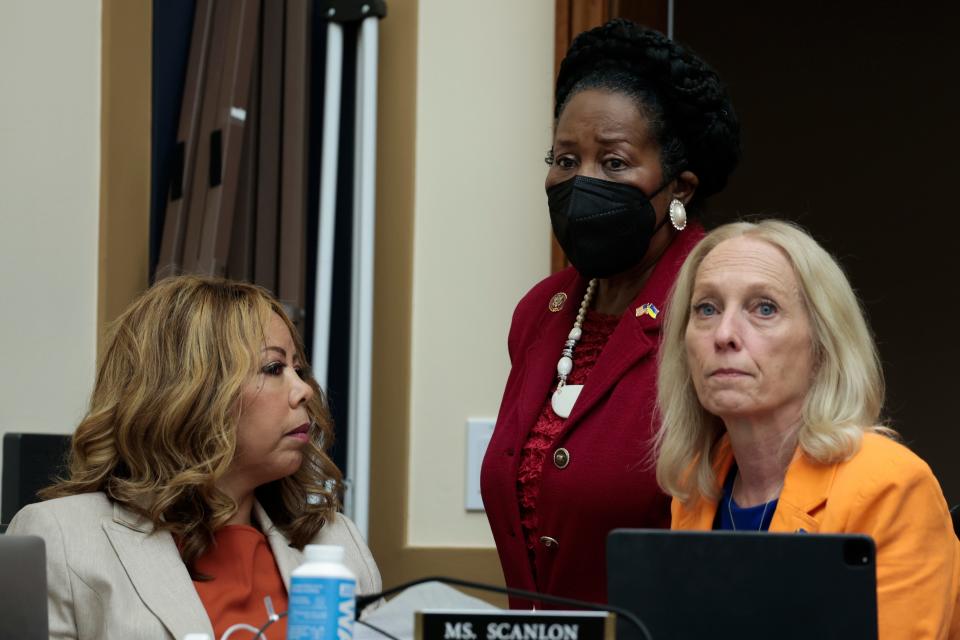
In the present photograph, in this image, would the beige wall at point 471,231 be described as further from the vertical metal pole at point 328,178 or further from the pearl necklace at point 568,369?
the pearl necklace at point 568,369

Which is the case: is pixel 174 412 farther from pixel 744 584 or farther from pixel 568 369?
pixel 744 584

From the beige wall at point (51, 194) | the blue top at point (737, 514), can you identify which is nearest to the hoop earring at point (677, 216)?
the blue top at point (737, 514)

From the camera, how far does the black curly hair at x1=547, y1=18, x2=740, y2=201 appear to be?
2242 millimetres

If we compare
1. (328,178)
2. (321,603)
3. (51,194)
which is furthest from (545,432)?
(51,194)

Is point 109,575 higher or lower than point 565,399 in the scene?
lower

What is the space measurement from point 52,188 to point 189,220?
368 mm

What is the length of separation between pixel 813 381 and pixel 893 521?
0.28 m

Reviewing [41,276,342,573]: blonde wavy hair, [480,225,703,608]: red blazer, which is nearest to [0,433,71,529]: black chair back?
[41,276,342,573]: blonde wavy hair

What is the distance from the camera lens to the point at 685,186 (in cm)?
229

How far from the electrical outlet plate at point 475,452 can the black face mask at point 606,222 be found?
37.0 inches

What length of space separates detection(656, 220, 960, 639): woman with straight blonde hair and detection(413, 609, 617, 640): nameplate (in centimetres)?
46

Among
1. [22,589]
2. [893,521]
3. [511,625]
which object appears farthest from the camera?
[893,521]

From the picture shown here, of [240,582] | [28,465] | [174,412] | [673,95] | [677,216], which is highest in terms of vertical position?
[673,95]

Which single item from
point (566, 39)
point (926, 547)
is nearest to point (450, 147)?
point (566, 39)
